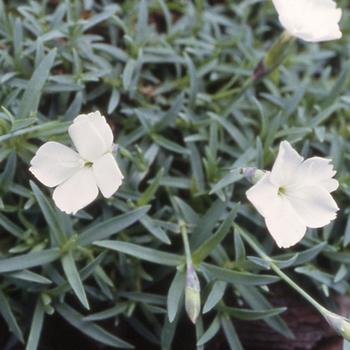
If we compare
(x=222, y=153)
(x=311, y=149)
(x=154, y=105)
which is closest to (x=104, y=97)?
(x=154, y=105)

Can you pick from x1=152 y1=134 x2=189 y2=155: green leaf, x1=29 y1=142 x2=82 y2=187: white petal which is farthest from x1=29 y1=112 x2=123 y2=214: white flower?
x1=152 y1=134 x2=189 y2=155: green leaf

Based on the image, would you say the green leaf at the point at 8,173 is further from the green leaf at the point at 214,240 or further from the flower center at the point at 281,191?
the flower center at the point at 281,191

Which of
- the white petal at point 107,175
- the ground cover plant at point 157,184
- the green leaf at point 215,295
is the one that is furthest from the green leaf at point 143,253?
the white petal at point 107,175

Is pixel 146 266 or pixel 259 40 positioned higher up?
pixel 259 40

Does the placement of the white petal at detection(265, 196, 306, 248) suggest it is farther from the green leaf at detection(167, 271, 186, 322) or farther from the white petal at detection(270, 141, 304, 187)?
the green leaf at detection(167, 271, 186, 322)

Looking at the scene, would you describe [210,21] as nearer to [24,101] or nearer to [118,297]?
[24,101]

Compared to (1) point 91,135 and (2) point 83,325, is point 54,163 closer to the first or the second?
(1) point 91,135

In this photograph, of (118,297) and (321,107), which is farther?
(321,107)
